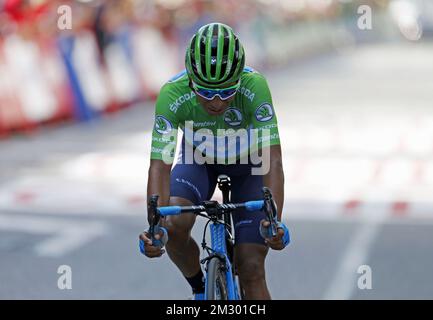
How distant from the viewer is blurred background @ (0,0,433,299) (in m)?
7.49

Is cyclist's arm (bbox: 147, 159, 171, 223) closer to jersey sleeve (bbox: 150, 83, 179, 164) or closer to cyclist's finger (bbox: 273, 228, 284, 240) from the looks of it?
jersey sleeve (bbox: 150, 83, 179, 164)

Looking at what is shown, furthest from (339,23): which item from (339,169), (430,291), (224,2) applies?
(430,291)

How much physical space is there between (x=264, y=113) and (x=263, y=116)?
17 millimetres

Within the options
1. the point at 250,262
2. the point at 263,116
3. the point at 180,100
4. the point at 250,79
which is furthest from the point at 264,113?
the point at 250,262

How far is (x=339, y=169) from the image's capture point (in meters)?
11.7

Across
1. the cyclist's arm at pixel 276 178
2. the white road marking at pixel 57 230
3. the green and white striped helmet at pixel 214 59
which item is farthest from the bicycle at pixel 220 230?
the white road marking at pixel 57 230

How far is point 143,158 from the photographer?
491 inches

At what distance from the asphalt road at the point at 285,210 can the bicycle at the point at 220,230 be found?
6.79 ft

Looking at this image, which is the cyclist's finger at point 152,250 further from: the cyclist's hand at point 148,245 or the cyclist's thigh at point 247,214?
the cyclist's thigh at point 247,214

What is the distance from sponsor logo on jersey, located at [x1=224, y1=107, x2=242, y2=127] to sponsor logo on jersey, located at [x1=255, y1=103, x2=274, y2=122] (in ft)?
0.49

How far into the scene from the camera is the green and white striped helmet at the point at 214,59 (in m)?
4.62

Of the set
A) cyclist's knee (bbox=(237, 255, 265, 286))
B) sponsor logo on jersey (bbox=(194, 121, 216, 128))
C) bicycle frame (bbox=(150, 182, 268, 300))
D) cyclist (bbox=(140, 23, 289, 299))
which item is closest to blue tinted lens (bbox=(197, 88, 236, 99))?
cyclist (bbox=(140, 23, 289, 299))

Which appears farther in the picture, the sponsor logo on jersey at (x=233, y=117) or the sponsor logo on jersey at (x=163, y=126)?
the sponsor logo on jersey at (x=233, y=117)
